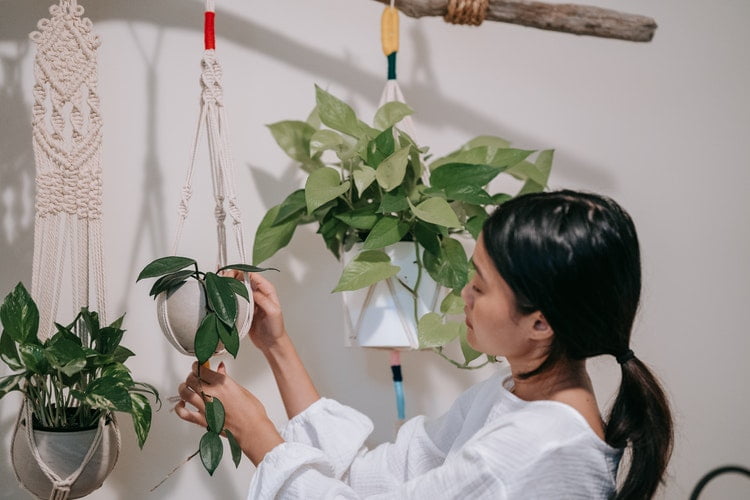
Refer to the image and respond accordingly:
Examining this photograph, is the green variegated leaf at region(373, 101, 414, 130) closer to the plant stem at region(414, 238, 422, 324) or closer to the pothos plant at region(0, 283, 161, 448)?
the plant stem at region(414, 238, 422, 324)

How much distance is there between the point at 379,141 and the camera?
112 cm

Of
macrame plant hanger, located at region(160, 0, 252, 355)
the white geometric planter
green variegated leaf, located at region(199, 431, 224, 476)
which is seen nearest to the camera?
green variegated leaf, located at region(199, 431, 224, 476)

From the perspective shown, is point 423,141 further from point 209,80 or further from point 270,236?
point 209,80

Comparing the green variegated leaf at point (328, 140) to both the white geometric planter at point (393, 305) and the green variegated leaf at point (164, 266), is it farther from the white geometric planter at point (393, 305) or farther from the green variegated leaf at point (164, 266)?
the green variegated leaf at point (164, 266)

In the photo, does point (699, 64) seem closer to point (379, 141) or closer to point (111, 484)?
point (379, 141)

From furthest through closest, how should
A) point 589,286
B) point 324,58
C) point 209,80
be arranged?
1. point 324,58
2. point 209,80
3. point 589,286

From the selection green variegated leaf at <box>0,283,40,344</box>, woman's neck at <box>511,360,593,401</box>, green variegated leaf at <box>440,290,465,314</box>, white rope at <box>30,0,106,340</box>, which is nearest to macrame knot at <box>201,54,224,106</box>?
white rope at <box>30,0,106,340</box>

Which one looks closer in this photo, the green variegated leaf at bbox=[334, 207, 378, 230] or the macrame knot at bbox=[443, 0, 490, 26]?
the green variegated leaf at bbox=[334, 207, 378, 230]

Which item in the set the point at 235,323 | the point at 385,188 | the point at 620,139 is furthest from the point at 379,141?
the point at 620,139

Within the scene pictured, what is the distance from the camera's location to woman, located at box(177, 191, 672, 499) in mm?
855

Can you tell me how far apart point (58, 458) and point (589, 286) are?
2.43 feet

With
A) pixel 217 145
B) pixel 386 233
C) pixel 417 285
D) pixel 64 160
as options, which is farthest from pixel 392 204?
pixel 64 160

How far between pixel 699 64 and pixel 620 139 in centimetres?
25

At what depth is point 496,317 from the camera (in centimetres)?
91
